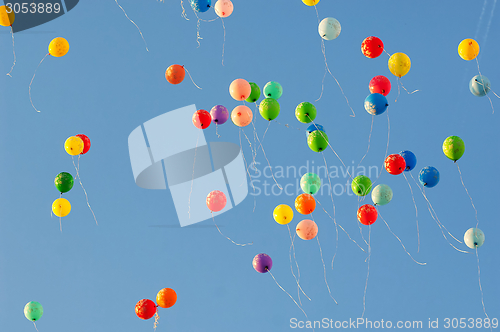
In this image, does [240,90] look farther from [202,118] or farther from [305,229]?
[305,229]

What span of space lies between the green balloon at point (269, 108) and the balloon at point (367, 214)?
128 centimetres

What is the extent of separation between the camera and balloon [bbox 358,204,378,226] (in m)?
4.90

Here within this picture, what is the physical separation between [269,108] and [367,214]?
1.42m

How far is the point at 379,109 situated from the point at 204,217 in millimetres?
2485

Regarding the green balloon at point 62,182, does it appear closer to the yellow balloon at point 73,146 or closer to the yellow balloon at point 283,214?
the yellow balloon at point 73,146

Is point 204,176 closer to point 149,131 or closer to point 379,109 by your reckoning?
point 149,131

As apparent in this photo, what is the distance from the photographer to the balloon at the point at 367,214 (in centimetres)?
490

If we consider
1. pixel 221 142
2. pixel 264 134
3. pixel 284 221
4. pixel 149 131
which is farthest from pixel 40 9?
pixel 284 221

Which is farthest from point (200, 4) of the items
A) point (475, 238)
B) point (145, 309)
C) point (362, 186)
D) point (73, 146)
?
point (475, 238)

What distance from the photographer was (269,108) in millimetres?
5074

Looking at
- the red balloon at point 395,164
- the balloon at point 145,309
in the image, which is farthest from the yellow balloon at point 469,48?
the balloon at point 145,309

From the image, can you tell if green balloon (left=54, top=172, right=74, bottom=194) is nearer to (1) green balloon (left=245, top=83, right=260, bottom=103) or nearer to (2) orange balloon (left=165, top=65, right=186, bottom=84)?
(2) orange balloon (left=165, top=65, right=186, bottom=84)

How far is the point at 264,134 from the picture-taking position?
625 cm

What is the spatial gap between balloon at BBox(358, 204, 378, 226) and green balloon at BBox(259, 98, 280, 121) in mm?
1279
